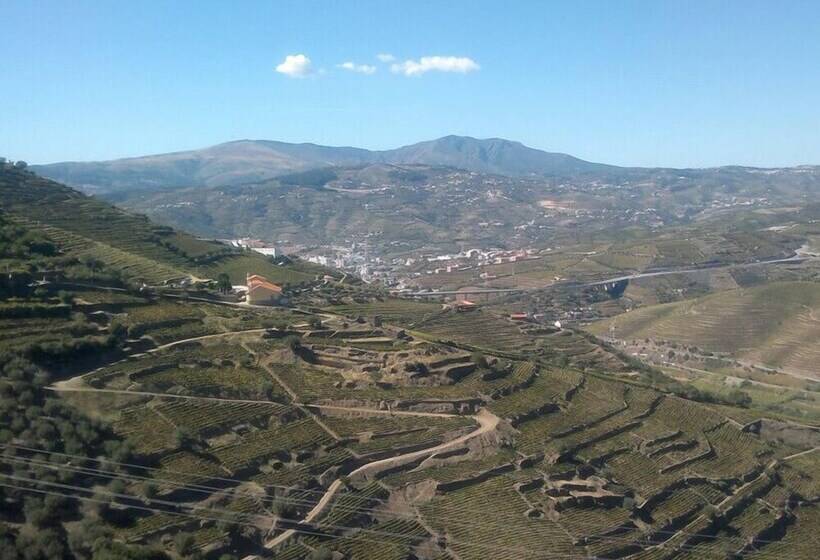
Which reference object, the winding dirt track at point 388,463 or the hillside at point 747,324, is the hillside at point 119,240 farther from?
the hillside at point 747,324

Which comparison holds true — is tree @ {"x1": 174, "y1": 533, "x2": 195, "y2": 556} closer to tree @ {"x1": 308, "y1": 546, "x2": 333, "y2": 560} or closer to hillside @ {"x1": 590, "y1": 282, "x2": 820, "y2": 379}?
tree @ {"x1": 308, "y1": 546, "x2": 333, "y2": 560}

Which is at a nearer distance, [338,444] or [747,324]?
[338,444]

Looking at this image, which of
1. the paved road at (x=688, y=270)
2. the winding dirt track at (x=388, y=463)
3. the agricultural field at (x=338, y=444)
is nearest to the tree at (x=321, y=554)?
the agricultural field at (x=338, y=444)

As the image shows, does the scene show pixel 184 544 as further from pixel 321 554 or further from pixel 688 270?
pixel 688 270

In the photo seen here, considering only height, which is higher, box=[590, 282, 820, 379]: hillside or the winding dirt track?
the winding dirt track

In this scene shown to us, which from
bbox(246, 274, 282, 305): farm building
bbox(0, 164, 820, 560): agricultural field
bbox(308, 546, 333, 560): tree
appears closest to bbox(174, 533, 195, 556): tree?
bbox(0, 164, 820, 560): agricultural field

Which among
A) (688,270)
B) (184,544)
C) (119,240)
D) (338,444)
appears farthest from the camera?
(688,270)

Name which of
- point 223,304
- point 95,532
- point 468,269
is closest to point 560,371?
point 223,304

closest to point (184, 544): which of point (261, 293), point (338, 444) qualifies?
point (338, 444)
